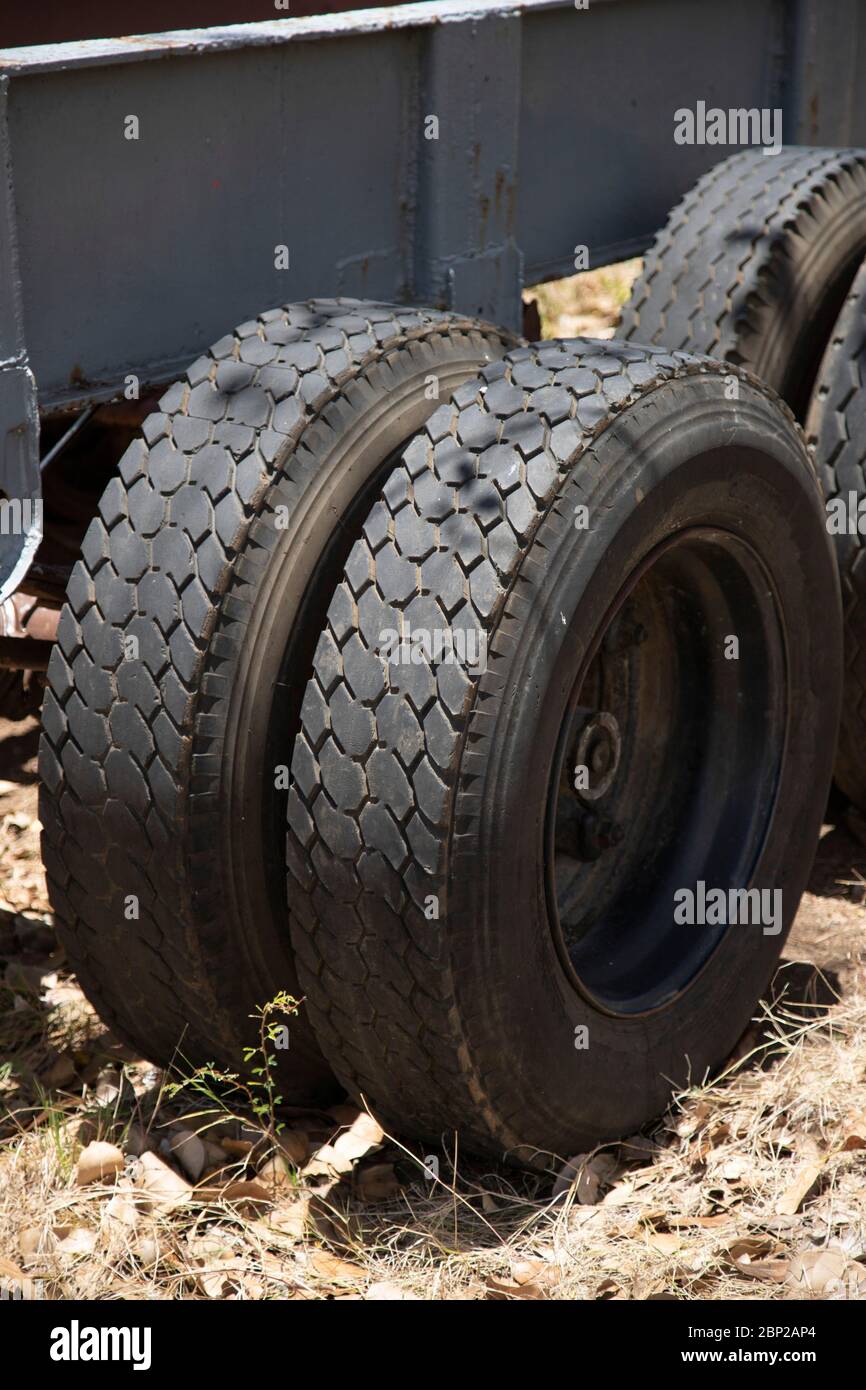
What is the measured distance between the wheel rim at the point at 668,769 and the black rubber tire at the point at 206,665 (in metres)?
0.69

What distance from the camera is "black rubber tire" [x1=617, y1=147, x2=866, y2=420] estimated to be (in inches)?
158

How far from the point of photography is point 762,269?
13.1 ft

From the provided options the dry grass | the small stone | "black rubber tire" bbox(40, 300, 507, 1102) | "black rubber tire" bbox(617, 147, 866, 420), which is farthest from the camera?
the dry grass

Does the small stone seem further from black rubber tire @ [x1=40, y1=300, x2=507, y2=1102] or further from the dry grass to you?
the dry grass

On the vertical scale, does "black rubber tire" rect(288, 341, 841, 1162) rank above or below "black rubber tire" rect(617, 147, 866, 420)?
below

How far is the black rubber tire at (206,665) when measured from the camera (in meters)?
2.79

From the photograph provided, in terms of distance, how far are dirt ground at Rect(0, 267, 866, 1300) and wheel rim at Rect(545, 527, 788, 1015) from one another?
11.8 inches

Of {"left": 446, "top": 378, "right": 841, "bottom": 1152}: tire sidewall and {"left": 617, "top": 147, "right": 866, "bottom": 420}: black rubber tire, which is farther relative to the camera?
{"left": 617, "top": 147, "right": 866, "bottom": 420}: black rubber tire

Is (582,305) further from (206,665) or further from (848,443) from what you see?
(206,665)

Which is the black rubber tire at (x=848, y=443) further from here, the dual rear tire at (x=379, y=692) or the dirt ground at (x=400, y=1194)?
the dirt ground at (x=400, y=1194)

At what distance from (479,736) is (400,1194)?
962 mm

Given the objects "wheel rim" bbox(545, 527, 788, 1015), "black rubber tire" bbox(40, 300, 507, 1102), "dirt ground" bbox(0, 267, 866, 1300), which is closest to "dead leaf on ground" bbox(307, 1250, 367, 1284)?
"dirt ground" bbox(0, 267, 866, 1300)

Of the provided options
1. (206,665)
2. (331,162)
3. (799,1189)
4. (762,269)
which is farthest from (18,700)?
(799,1189)

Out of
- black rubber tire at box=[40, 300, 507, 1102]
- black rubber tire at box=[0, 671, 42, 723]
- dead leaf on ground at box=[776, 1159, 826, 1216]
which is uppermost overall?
black rubber tire at box=[40, 300, 507, 1102]
